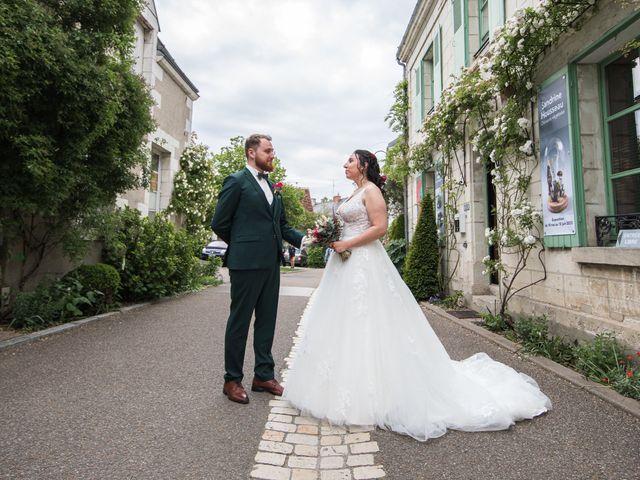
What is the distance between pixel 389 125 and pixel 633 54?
27.5ft

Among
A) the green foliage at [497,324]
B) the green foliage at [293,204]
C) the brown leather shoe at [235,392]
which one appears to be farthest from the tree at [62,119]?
the green foliage at [293,204]

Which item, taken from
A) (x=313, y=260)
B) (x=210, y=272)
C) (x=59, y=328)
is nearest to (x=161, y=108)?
(x=210, y=272)

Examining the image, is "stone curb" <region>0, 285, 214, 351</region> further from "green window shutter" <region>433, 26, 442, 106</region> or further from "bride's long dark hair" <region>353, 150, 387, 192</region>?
"green window shutter" <region>433, 26, 442, 106</region>

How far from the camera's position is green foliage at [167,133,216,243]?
1187 cm

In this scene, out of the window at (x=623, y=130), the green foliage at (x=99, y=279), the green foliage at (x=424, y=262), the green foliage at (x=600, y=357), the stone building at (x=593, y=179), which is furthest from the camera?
the green foliage at (x=424, y=262)

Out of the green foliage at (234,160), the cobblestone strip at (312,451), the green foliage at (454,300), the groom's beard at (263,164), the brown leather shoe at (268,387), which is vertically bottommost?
the cobblestone strip at (312,451)

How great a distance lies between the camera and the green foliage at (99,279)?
629 centimetres

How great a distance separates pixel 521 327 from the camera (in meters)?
4.82

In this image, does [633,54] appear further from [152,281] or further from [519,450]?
[152,281]

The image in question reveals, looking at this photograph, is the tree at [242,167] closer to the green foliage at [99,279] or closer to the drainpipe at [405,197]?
the drainpipe at [405,197]

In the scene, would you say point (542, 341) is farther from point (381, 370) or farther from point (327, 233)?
point (327, 233)

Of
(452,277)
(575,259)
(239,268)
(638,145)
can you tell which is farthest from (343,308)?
(452,277)

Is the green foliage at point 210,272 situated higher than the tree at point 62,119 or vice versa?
the tree at point 62,119

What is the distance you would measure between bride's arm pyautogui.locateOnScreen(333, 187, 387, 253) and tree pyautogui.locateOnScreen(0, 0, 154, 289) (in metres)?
3.56
